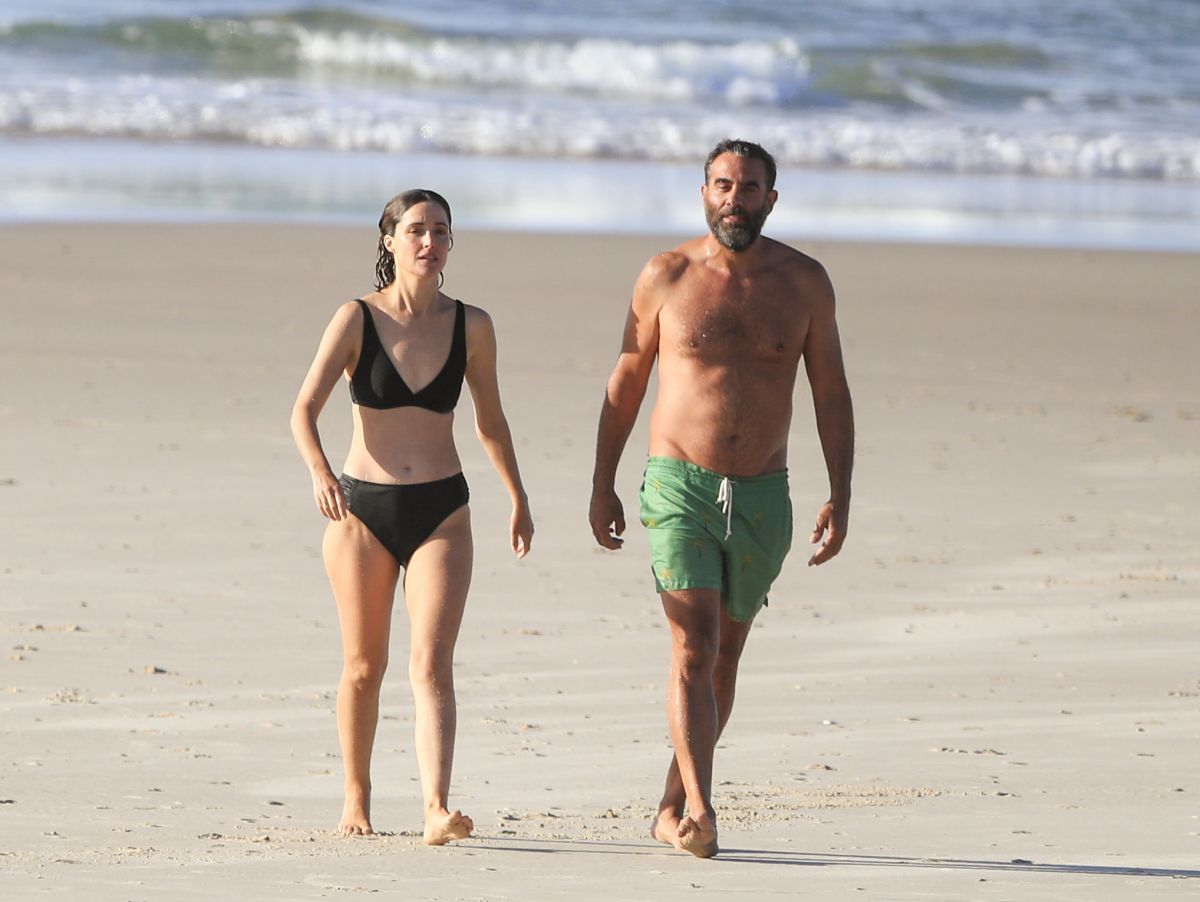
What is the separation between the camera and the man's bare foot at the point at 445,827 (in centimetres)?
457

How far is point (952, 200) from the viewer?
22531 millimetres

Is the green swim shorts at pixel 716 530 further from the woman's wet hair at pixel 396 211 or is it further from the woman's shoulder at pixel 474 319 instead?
the woman's wet hair at pixel 396 211

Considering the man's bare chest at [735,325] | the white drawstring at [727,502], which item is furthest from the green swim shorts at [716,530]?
the man's bare chest at [735,325]

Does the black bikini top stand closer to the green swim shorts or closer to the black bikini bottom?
the black bikini bottom

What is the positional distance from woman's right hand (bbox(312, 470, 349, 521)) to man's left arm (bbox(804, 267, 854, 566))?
3.88 ft

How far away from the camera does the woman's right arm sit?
4.76 m

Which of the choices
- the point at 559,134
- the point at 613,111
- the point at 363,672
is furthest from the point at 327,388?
the point at 613,111

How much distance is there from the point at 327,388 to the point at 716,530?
1.02 m

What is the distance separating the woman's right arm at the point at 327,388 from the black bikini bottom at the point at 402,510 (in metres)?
0.10

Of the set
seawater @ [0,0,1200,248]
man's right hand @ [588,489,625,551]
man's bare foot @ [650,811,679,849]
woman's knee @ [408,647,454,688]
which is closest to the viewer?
man's bare foot @ [650,811,679,849]

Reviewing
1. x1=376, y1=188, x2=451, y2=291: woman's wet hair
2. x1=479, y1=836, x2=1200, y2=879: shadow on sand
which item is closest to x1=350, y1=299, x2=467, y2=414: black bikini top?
x1=376, y1=188, x2=451, y2=291: woman's wet hair

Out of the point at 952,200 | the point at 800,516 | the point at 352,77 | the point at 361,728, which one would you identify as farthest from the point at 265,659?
the point at 352,77

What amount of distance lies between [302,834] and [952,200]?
61.4 ft

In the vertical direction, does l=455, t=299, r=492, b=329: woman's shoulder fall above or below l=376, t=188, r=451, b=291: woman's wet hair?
below
